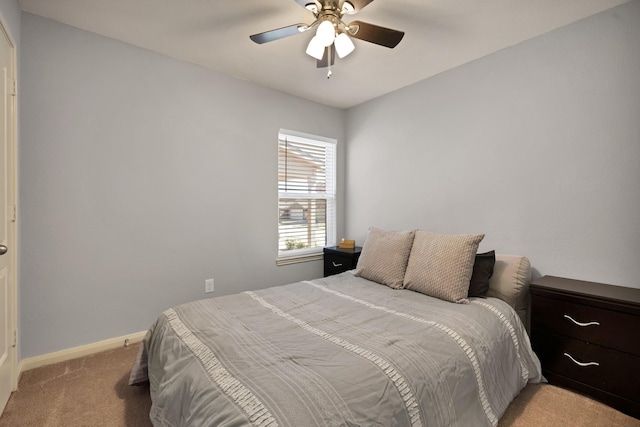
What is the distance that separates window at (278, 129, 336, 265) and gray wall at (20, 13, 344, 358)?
220 mm

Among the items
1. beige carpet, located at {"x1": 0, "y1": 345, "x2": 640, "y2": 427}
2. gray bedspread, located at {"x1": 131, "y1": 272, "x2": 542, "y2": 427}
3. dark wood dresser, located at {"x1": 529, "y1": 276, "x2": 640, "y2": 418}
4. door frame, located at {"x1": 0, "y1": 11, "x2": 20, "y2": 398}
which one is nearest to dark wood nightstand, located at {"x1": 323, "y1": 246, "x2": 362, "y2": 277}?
gray bedspread, located at {"x1": 131, "y1": 272, "x2": 542, "y2": 427}

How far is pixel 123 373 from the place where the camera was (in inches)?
82.1

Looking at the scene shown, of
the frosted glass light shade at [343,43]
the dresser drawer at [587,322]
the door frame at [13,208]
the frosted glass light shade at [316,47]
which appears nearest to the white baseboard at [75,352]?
the door frame at [13,208]

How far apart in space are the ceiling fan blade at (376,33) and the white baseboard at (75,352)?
2841 millimetres

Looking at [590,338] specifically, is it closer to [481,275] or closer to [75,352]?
[481,275]

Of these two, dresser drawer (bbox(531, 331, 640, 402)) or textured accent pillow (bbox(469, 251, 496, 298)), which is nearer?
dresser drawer (bbox(531, 331, 640, 402))

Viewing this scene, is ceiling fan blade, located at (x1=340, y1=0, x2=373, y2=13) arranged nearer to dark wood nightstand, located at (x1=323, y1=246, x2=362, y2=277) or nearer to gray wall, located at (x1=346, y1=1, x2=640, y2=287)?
gray wall, located at (x1=346, y1=1, x2=640, y2=287)

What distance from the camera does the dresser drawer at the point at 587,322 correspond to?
1.70m

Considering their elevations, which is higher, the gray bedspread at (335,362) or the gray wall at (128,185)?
the gray wall at (128,185)

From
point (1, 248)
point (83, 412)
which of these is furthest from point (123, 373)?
point (1, 248)

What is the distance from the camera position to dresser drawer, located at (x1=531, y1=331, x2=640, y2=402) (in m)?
1.69

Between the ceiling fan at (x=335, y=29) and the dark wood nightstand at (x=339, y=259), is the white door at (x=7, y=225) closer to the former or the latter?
the ceiling fan at (x=335, y=29)

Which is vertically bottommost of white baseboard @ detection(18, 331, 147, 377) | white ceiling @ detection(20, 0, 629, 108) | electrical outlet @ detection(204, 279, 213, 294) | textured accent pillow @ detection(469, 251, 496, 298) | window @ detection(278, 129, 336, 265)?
white baseboard @ detection(18, 331, 147, 377)

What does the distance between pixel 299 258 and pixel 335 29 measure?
2.43 metres
